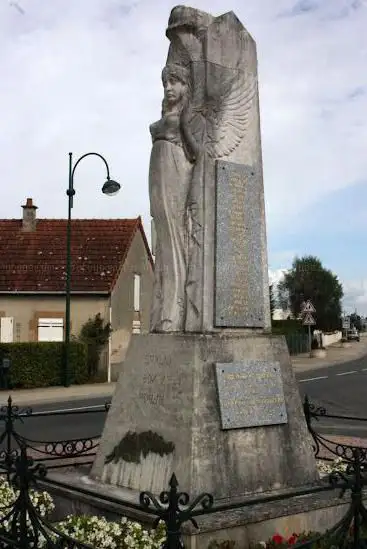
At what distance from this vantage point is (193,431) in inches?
209

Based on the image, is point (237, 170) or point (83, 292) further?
point (83, 292)

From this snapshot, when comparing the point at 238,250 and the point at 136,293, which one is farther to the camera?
the point at 136,293

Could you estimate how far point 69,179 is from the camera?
21781 millimetres

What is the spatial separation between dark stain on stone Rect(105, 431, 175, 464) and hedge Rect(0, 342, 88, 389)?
16.3 meters

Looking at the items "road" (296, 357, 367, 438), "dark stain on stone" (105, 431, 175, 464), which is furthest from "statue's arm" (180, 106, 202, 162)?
"road" (296, 357, 367, 438)

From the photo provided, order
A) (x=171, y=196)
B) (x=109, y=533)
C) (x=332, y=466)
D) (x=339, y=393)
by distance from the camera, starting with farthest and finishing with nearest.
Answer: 1. (x=339, y=393)
2. (x=332, y=466)
3. (x=171, y=196)
4. (x=109, y=533)

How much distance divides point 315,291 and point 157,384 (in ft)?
195

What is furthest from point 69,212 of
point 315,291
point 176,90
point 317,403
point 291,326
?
point 315,291

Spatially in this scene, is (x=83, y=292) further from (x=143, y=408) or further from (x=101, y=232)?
(x=143, y=408)

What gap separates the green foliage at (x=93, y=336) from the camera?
79.6 feet

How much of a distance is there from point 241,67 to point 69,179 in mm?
15964

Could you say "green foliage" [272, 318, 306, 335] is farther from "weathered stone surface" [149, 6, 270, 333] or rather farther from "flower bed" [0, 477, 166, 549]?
"flower bed" [0, 477, 166, 549]

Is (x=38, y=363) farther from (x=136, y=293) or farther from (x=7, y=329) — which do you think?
(x=136, y=293)

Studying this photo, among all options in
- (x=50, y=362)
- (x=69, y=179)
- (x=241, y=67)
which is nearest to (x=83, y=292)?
(x=50, y=362)
